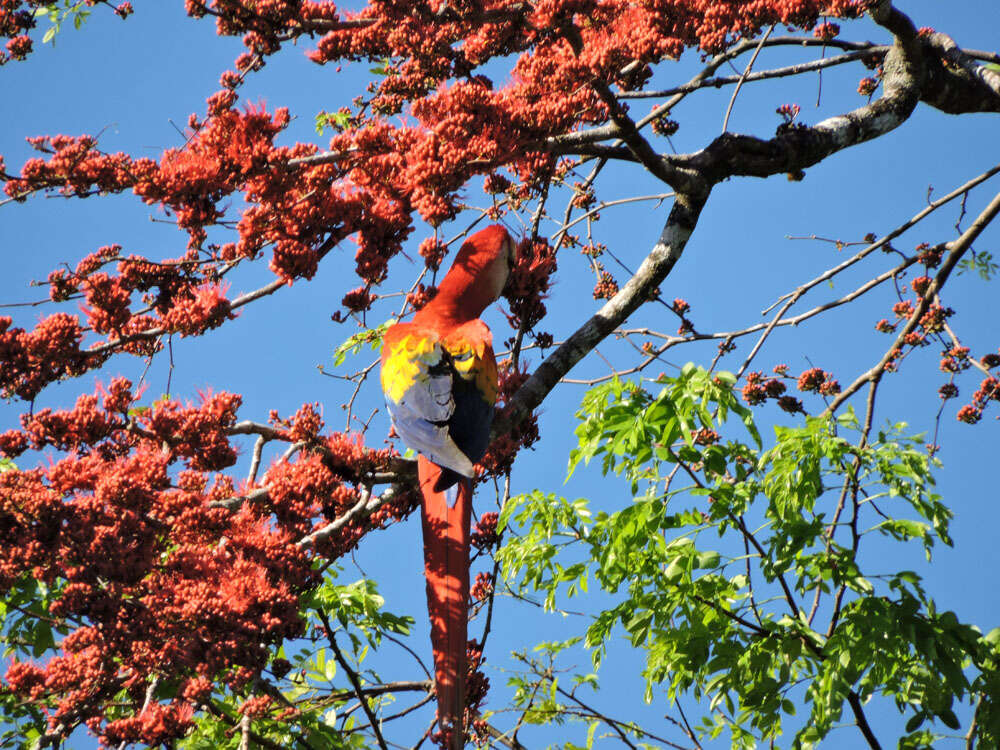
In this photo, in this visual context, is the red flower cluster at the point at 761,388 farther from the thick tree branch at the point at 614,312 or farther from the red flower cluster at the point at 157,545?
the red flower cluster at the point at 157,545

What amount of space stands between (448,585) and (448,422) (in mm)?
506

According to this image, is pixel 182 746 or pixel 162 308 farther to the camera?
pixel 182 746

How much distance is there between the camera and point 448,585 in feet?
9.76

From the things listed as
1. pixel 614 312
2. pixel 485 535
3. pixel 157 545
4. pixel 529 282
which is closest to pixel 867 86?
pixel 614 312

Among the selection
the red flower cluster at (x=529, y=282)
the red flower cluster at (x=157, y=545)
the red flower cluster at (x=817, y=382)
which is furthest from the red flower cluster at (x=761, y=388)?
the red flower cluster at (x=157, y=545)

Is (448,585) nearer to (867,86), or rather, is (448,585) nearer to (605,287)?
(605,287)

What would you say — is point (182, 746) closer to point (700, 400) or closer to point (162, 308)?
point (162, 308)

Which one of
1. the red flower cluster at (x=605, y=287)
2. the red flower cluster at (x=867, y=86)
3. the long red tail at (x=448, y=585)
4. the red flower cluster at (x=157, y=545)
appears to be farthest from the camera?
the red flower cluster at (x=867, y=86)

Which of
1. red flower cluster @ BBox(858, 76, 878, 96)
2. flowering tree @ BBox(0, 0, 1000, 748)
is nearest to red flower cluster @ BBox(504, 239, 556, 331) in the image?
flowering tree @ BBox(0, 0, 1000, 748)

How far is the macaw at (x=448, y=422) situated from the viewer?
2934 mm

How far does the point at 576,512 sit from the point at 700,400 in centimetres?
68

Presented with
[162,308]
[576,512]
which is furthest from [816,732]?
[162,308]

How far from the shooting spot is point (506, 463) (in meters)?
3.31

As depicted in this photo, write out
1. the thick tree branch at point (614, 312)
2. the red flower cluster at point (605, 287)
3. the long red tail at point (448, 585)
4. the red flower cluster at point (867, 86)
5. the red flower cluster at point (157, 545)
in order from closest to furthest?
the red flower cluster at point (157, 545) → the long red tail at point (448, 585) → the thick tree branch at point (614, 312) → the red flower cluster at point (605, 287) → the red flower cluster at point (867, 86)
